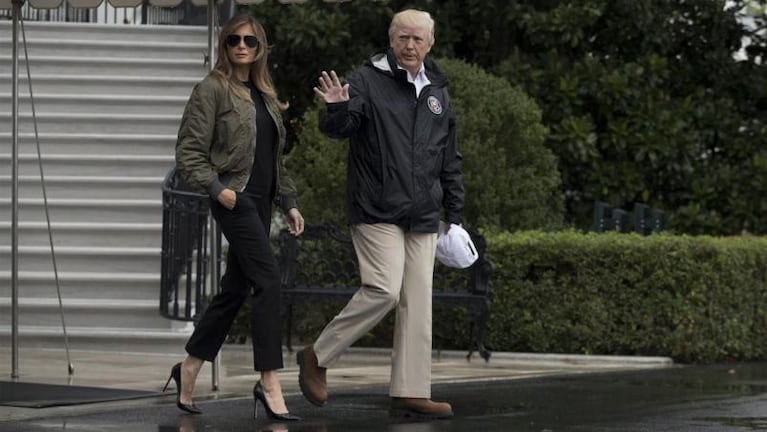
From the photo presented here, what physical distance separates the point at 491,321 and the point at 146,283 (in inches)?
102

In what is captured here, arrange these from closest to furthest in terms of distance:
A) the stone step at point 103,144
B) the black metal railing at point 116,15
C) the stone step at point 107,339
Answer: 1. the stone step at point 107,339
2. the stone step at point 103,144
3. the black metal railing at point 116,15

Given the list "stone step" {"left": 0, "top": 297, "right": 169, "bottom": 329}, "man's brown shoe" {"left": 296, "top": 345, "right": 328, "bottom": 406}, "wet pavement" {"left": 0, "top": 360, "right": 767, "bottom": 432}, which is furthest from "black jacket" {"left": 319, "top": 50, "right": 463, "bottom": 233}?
"stone step" {"left": 0, "top": 297, "right": 169, "bottom": 329}

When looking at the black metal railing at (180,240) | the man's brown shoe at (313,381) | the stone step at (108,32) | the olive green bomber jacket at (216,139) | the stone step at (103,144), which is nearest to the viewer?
the olive green bomber jacket at (216,139)

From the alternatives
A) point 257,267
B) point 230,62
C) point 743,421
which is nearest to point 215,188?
point 257,267

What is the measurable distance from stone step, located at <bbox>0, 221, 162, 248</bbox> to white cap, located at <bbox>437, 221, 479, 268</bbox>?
5731 mm

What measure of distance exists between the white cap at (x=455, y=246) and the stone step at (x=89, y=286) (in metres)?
5.07

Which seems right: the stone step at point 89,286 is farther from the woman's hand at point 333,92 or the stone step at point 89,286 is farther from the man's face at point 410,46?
the woman's hand at point 333,92

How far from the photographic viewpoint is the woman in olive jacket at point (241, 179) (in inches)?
334

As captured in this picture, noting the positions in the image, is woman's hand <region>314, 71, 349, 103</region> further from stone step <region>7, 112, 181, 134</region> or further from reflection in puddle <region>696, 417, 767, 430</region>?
stone step <region>7, 112, 181, 134</region>

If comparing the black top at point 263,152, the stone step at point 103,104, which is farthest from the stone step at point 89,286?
the black top at point 263,152

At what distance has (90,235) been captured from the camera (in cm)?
1454

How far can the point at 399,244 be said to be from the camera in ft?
28.3

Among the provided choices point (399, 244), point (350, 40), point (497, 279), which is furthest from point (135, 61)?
point (399, 244)

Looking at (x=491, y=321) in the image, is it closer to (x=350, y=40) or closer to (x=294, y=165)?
(x=294, y=165)
